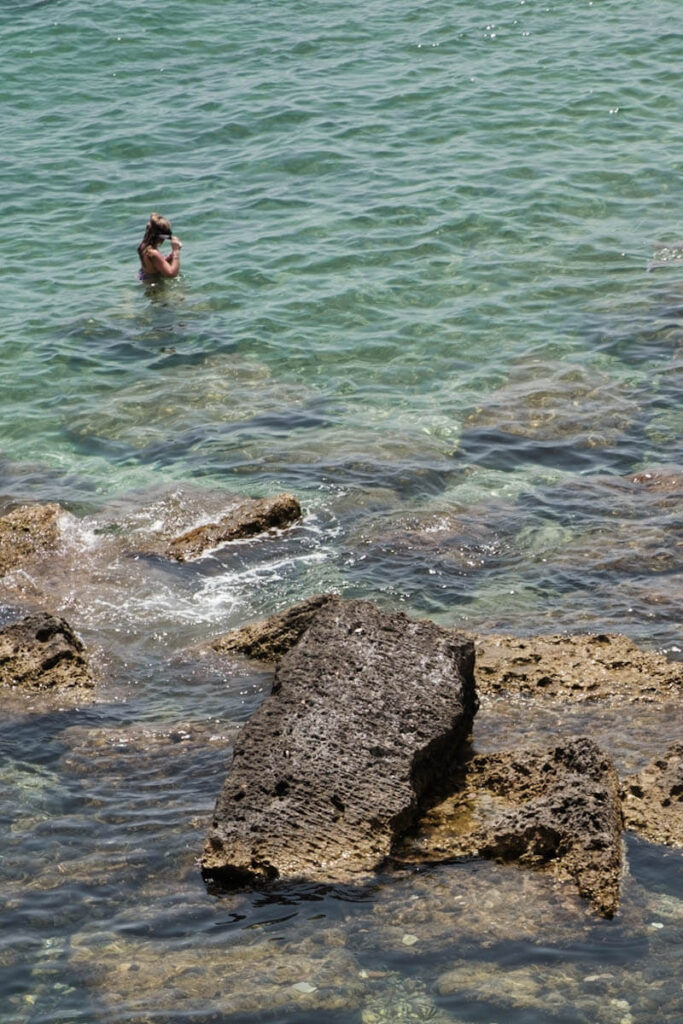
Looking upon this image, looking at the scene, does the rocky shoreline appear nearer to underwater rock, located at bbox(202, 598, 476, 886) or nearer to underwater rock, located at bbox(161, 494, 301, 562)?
underwater rock, located at bbox(202, 598, 476, 886)

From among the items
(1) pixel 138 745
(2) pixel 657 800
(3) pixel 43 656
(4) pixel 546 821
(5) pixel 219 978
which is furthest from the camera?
(3) pixel 43 656

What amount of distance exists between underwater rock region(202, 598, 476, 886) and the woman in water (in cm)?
938

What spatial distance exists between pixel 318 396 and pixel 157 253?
3.61m

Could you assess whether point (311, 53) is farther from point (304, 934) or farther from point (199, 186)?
point (304, 934)

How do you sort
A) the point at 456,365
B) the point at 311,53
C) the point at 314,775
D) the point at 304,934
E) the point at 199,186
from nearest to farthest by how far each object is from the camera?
1. the point at 304,934
2. the point at 314,775
3. the point at 456,365
4. the point at 199,186
5. the point at 311,53

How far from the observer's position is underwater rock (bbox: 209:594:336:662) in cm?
936

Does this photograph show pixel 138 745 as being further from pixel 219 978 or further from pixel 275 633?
pixel 219 978

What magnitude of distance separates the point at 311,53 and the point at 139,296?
9085 millimetres

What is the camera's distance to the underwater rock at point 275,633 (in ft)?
30.7

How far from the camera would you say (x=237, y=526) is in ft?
37.8

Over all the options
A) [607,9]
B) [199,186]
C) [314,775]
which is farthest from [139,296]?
[607,9]

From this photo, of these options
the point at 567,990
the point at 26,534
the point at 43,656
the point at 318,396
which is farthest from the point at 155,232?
the point at 567,990

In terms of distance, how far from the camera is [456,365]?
15.1 meters

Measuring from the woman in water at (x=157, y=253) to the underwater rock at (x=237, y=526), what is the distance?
6.14 metres
